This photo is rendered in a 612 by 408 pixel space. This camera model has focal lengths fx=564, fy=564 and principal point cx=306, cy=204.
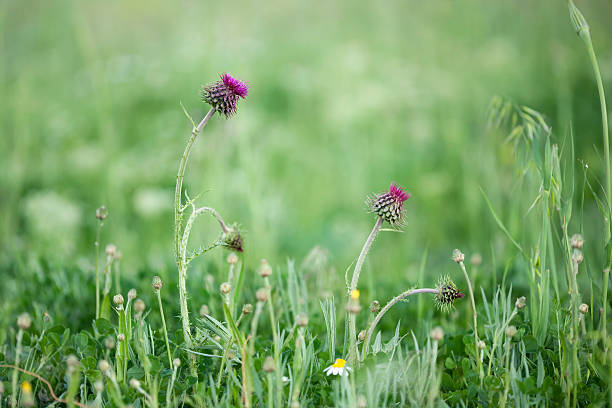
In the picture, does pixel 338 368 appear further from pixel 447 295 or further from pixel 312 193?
pixel 312 193

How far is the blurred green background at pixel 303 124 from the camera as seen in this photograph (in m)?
3.85

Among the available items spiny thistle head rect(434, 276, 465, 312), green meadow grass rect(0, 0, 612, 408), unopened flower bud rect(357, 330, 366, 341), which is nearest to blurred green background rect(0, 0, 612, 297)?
green meadow grass rect(0, 0, 612, 408)

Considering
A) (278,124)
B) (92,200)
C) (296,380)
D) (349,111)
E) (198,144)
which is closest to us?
(296,380)

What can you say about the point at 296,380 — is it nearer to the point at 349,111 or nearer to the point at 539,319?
the point at 539,319

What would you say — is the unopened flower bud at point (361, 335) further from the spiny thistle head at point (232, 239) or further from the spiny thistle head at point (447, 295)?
the spiny thistle head at point (232, 239)

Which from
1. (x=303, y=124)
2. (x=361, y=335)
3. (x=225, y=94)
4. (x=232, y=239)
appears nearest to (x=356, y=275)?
(x=361, y=335)

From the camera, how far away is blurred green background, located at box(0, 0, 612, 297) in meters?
3.85

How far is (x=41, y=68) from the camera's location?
19.1 feet

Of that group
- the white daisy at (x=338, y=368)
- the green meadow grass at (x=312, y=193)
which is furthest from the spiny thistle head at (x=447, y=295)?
the white daisy at (x=338, y=368)

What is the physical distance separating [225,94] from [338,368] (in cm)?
72

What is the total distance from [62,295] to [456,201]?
320 centimetres

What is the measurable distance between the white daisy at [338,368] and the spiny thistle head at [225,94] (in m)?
0.67

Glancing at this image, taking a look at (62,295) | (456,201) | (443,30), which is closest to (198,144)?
(456,201)

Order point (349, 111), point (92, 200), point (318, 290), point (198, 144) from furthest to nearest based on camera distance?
point (349, 111) → point (92, 200) → point (198, 144) → point (318, 290)
